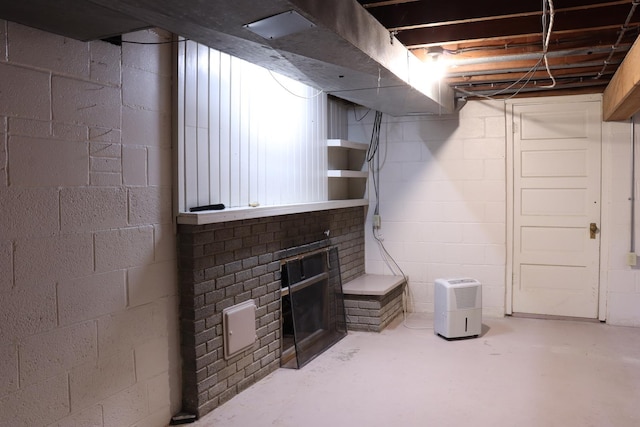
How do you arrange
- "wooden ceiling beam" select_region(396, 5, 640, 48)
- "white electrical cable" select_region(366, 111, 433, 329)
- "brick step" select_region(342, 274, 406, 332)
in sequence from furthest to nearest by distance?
"white electrical cable" select_region(366, 111, 433, 329), "brick step" select_region(342, 274, 406, 332), "wooden ceiling beam" select_region(396, 5, 640, 48)

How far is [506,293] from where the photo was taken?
534 cm

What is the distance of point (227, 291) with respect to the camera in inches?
132

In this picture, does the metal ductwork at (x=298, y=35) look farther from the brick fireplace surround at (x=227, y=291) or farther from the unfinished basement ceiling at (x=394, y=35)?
the brick fireplace surround at (x=227, y=291)

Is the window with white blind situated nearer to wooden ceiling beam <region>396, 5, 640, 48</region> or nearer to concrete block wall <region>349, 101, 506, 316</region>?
wooden ceiling beam <region>396, 5, 640, 48</region>

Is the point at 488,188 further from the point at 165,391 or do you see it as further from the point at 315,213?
the point at 165,391

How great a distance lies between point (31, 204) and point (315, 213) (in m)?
2.67

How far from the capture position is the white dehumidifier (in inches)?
180

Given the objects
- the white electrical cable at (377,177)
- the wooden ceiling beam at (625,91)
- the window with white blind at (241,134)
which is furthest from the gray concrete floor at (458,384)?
the wooden ceiling beam at (625,91)

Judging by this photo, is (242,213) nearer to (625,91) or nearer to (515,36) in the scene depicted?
(515,36)

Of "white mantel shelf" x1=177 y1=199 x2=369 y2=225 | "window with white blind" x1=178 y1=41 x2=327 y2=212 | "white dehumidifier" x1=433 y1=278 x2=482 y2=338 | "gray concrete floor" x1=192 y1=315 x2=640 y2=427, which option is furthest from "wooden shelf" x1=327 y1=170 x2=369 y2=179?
"gray concrete floor" x1=192 y1=315 x2=640 y2=427

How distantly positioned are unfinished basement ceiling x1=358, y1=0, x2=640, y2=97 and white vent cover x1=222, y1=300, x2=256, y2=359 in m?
1.98

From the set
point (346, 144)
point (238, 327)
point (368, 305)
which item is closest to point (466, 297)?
point (368, 305)

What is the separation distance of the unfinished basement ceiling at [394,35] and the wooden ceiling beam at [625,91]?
0.10 meters

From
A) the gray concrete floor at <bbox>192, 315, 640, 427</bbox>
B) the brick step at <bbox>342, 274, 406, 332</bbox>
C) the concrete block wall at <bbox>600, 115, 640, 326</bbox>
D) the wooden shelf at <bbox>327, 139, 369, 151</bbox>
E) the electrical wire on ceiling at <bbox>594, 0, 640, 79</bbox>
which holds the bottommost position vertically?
the gray concrete floor at <bbox>192, 315, 640, 427</bbox>
